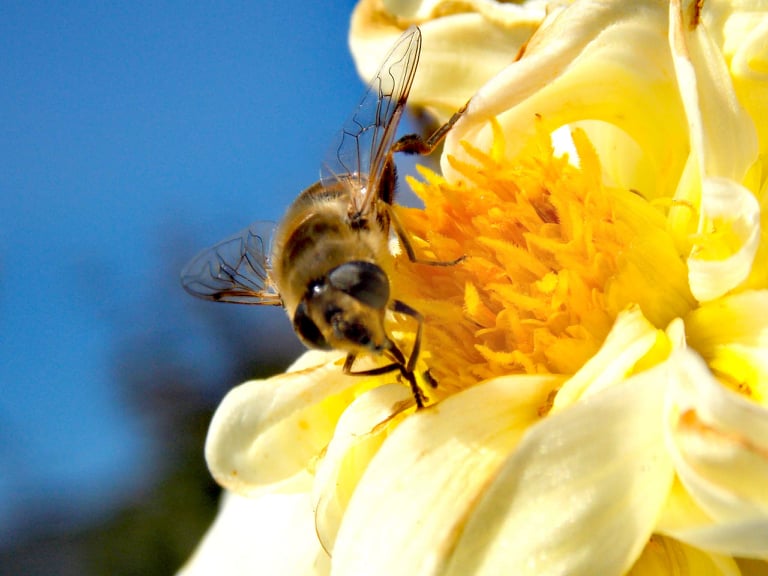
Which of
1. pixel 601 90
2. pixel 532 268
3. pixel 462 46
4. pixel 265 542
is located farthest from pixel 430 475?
pixel 462 46

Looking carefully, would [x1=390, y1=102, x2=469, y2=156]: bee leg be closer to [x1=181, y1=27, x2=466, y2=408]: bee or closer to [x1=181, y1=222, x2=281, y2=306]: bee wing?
[x1=181, y1=27, x2=466, y2=408]: bee

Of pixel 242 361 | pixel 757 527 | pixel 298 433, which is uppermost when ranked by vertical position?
pixel 757 527

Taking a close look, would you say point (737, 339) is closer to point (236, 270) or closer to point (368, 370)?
point (368, 370)

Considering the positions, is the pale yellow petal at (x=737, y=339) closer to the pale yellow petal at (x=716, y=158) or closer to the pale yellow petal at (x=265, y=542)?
the pale yellow petal at (x=716, y=158)

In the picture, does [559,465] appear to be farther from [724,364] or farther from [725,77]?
[725,77]

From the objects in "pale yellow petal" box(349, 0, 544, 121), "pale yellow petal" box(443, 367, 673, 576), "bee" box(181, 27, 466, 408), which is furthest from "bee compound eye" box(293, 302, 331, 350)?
"pale yellow petal" box(349, 0, 544, 121)

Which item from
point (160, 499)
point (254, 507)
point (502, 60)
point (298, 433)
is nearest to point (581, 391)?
point (298, 433)
